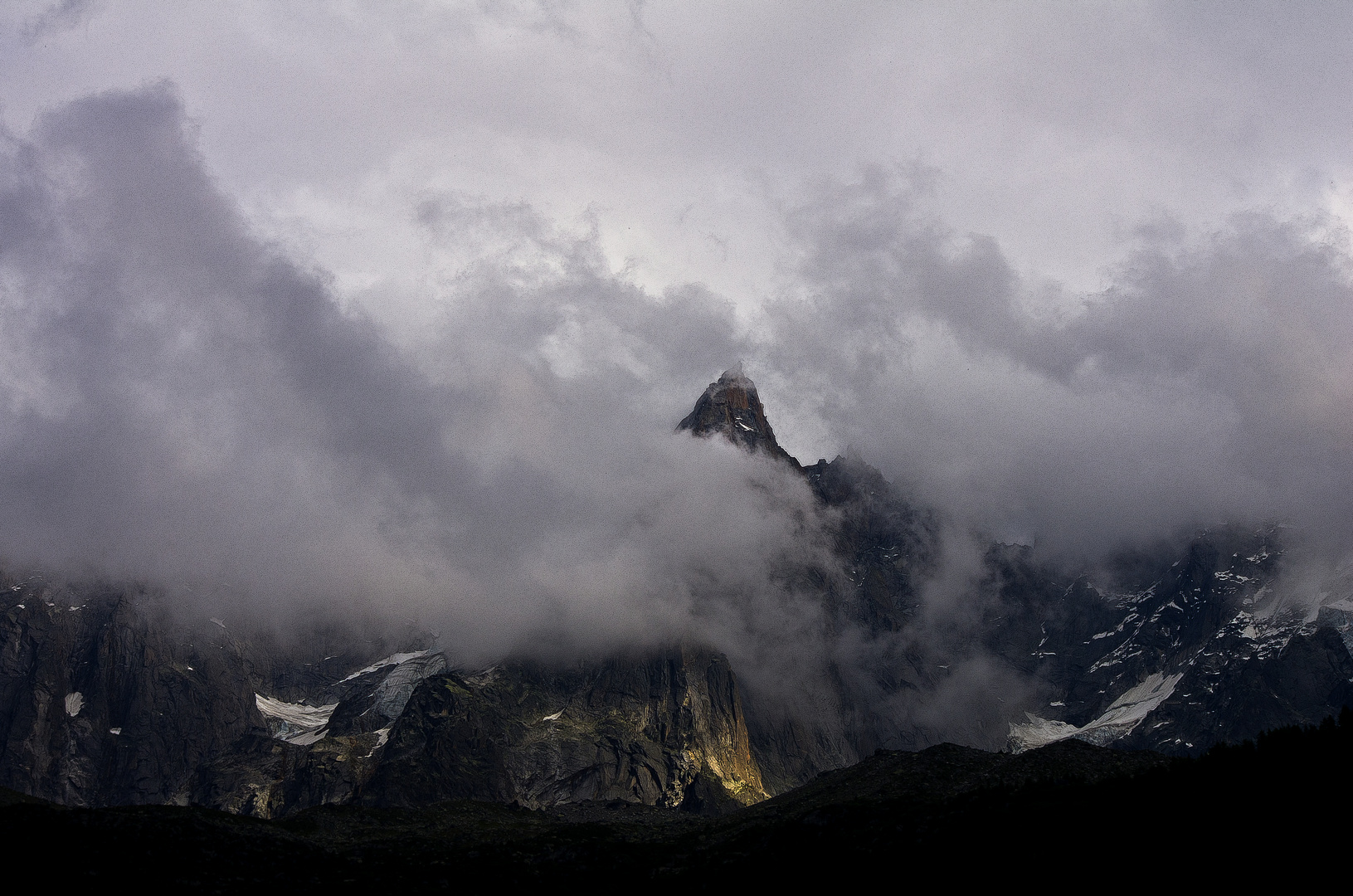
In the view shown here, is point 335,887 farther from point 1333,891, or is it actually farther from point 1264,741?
point 1264,741

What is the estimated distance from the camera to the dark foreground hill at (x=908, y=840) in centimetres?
11444

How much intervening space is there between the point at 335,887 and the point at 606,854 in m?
41.9

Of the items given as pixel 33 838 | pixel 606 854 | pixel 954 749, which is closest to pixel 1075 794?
pixel 954 749

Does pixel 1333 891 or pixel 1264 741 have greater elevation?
pixel 1264 741

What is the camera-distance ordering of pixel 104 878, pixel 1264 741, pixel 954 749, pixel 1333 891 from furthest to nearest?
1. pixel 954 749
2. pixel 1264 741
3. pixel 104 878
4. pixel 1333 891

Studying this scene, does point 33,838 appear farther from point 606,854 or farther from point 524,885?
point 606,854

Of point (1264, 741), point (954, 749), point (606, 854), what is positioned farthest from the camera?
point (954, 749)

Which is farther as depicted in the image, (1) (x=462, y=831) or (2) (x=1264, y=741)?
(1) (x=462, y=831)

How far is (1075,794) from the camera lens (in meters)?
131

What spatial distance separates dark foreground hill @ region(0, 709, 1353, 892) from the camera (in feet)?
375

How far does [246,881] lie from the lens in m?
126

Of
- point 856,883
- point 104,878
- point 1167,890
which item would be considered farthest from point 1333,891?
point 104,878

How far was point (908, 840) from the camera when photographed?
131000 mm

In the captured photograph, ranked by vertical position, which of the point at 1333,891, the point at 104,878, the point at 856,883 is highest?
the point at 104,878
